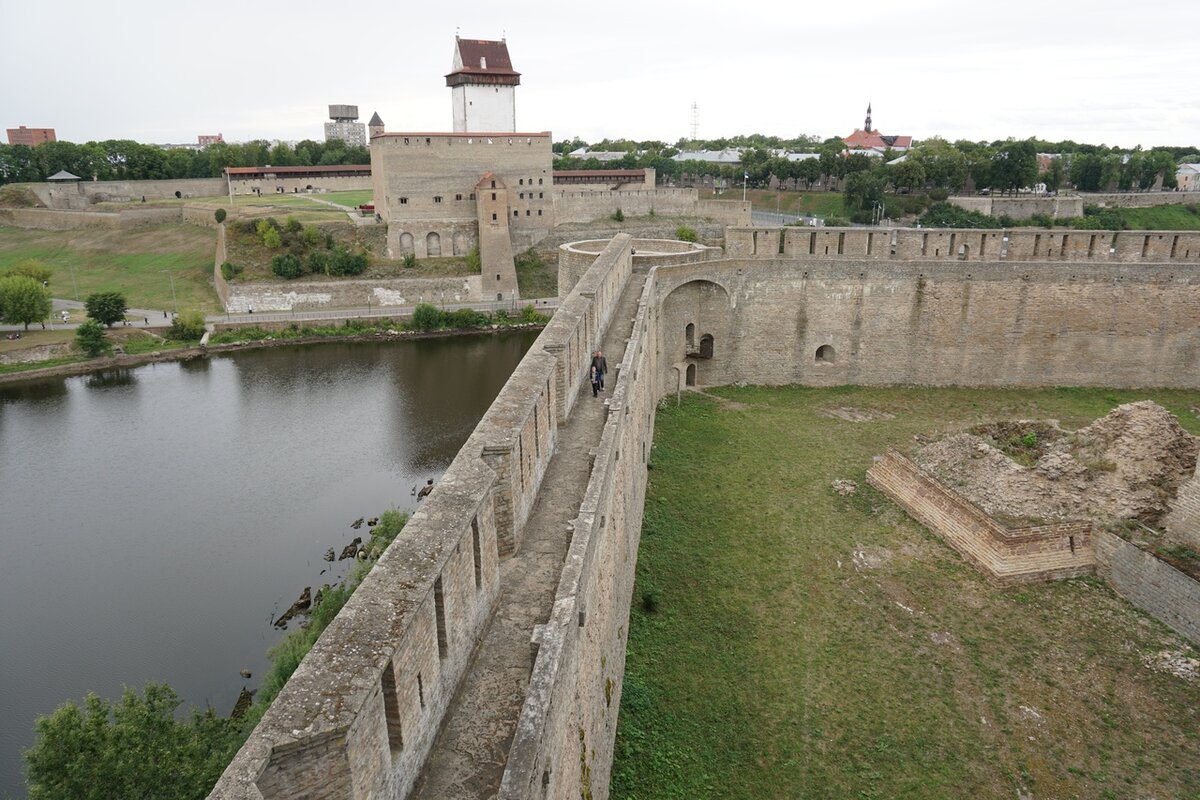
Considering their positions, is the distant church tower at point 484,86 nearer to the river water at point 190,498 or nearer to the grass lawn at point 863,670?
the river water at point 190,498

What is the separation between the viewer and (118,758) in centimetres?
723

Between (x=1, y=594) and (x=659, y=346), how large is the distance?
12545mm

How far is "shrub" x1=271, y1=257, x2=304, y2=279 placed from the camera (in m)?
32.3

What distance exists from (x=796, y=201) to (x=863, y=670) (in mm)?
49696

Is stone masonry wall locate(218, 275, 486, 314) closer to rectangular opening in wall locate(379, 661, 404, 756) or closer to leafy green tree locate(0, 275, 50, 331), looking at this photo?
leafy green tree locate(0, 275, 50, 331)

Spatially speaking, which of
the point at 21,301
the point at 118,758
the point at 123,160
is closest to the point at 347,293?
the point at 21,301

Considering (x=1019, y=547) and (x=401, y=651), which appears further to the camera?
(x=1019, y=547)

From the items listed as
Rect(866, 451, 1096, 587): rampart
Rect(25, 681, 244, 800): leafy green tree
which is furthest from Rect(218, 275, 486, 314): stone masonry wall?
Rect(25, 681, 244, 800): leafy green tree

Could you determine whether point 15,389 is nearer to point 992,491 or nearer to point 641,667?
point 641,667

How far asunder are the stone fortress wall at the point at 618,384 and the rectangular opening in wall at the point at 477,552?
20 millimetres

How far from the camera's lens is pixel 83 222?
43.8m

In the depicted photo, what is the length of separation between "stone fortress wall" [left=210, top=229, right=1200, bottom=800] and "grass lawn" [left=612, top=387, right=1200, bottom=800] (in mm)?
750

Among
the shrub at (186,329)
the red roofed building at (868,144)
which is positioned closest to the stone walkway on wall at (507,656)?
the shrub at (186,329)

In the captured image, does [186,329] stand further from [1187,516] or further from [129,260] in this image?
[1187,516]
